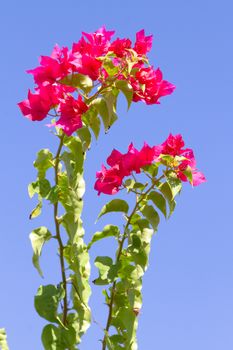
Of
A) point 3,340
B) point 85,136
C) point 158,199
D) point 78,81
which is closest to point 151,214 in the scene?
point 158,199

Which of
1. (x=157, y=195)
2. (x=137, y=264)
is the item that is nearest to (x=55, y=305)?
(x=137, y=264)

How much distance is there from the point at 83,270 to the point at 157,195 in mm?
336

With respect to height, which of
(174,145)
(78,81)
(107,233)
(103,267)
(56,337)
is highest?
(78,81)

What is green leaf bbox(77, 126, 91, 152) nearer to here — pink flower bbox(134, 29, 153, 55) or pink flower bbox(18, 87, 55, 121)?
pink flower bbox(18, 87, 55, 121)

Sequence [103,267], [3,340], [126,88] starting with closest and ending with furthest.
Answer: [126,88]
[103,267]
[3,340]

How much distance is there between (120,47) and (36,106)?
321 mm

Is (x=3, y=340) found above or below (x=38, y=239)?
below

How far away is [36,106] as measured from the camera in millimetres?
2195

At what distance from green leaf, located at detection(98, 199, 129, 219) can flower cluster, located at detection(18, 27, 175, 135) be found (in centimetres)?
30

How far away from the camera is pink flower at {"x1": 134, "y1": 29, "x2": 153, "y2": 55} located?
7.39 feet

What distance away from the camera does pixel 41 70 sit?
2.19 metres

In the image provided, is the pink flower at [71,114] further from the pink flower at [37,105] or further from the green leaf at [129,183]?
the green leaf at [129,183]

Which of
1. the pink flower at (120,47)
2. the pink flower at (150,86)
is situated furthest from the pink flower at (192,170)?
the pink flower at (120,47)

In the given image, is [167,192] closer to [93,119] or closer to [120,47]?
[93,119]
